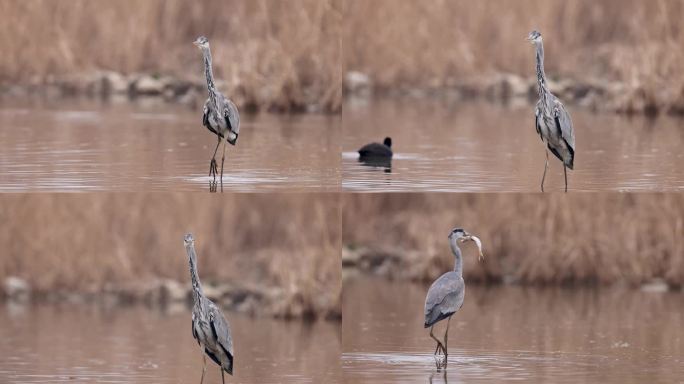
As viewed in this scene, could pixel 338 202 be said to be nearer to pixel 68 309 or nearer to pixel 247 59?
pixel 68 309

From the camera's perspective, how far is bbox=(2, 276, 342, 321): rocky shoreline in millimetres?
15234

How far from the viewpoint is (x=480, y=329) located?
12.9 m

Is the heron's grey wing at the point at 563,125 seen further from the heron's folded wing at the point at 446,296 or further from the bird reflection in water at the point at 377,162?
the bird reflection in water at the point at 377,162

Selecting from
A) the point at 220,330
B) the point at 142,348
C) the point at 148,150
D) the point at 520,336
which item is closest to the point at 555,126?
the point at 520,336

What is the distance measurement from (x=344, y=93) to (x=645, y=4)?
3684mm

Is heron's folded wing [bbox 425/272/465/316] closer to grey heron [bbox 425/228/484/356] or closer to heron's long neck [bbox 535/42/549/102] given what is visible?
grey heron [bbox 425/228/484/356]

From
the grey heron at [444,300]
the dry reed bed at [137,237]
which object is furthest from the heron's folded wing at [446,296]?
the dry reed bed at [137,237]

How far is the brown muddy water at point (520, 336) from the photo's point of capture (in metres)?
10.4

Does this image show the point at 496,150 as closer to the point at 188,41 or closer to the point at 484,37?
the point at 484,37

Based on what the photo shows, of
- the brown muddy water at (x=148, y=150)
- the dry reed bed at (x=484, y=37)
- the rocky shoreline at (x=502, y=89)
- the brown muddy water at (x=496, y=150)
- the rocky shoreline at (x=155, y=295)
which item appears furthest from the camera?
the dry reed bed at (x=484, y=37)

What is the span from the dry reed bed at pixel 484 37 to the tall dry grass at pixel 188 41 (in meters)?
1.28

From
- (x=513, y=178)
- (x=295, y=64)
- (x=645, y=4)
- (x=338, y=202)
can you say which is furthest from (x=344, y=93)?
(x=513, y=178)

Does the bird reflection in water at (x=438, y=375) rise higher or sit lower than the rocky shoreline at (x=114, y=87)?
lower

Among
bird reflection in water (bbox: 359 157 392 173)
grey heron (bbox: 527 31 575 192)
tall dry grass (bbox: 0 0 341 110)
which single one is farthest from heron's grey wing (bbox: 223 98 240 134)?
tall dry grass (bbox: 0 0 341 110)
